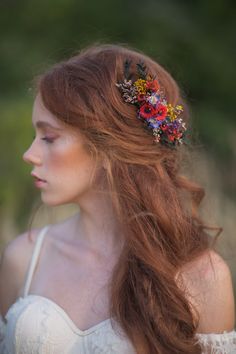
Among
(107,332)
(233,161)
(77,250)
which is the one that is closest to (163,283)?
(107,332)

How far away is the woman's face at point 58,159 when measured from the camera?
205cm

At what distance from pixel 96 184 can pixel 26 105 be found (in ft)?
7.41

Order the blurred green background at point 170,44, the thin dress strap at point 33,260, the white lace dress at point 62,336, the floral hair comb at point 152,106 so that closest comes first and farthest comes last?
the white lace dress at point 62,336 < the floral hair comb at point 152,106 < the thin dress strap at point 33,260 < the blurred green background at point 170,44

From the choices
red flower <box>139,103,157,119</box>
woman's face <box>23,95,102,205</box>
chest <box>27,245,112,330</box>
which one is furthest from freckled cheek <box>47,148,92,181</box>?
chest <box>27,245,112,330</box>

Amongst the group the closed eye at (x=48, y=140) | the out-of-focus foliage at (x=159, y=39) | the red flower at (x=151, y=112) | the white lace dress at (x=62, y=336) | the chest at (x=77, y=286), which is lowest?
the white lace dress at (x=62, y=336)

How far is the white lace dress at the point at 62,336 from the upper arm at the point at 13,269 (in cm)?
19

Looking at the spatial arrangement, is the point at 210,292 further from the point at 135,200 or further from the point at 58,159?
the point at 58,159

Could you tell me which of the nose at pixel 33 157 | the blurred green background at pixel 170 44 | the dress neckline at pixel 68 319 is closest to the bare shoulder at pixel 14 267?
the dress neckline at pixel 68 319

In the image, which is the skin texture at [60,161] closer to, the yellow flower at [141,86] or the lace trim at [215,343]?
the yellow flower at [141,86]

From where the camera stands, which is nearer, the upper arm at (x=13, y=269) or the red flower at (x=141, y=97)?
the red flower at (x=141, y=97)

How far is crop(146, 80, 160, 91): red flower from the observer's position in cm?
209

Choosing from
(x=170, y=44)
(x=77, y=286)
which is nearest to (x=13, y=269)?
(x=77, y=286)

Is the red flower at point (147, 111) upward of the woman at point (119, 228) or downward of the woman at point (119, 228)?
upward

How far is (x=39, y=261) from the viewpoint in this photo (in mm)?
2277
